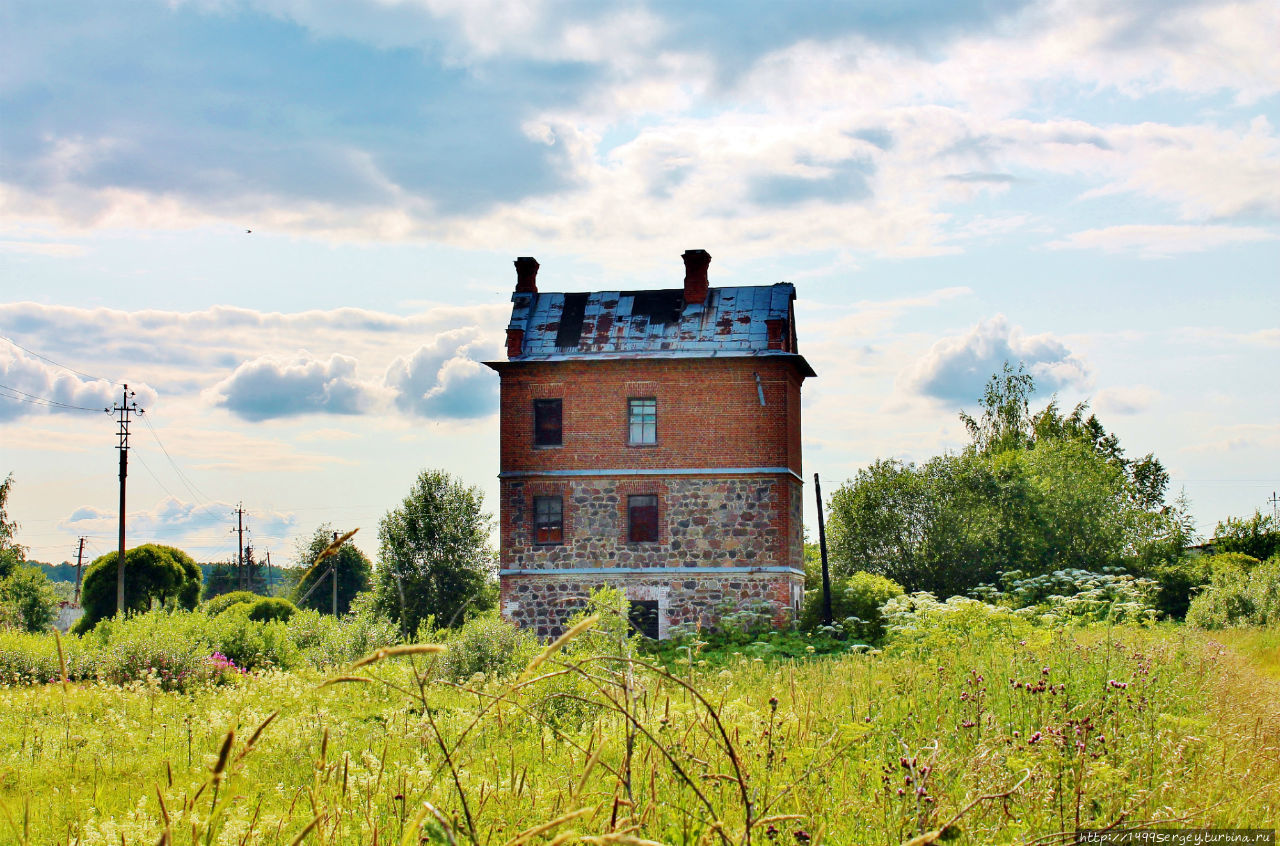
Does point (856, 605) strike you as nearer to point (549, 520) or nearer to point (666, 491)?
point (666, 491)

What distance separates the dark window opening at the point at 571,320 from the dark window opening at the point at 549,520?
13.8 feet

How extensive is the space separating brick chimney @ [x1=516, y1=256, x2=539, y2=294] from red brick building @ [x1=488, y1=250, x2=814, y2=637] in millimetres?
2524

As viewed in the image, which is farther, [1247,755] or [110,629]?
[110,629]

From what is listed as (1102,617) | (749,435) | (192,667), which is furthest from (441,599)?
(1102,617)

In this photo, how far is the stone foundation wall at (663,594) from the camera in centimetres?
2611

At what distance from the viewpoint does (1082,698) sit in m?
7.83

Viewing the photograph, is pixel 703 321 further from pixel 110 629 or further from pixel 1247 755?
pixel 1247 755

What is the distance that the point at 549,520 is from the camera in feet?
88.9

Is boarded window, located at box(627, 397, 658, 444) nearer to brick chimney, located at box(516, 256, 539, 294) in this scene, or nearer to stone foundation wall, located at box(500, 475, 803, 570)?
stone foundation wall, located at box(500, 475, 803, 570)

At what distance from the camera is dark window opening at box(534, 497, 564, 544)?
2702 cm

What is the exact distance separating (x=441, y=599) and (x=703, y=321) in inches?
603

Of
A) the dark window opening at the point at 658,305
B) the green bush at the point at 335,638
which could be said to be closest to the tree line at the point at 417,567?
the green bush at the point at 335,638

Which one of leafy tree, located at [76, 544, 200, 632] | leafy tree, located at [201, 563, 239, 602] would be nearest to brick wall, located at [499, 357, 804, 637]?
leafy tree, located at [76, 544, 200, 632]

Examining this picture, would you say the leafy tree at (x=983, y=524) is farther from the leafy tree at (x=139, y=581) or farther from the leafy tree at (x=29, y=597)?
the leafy tree at (x=29, y=597)
